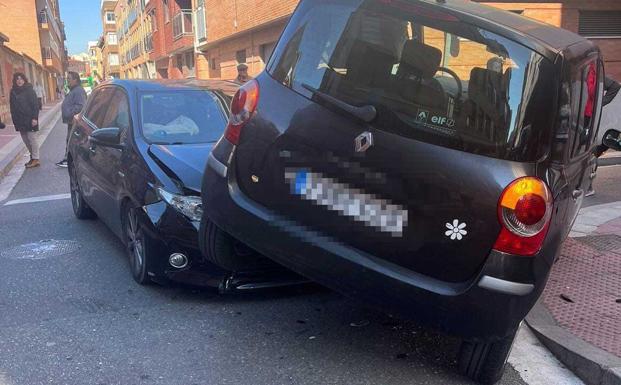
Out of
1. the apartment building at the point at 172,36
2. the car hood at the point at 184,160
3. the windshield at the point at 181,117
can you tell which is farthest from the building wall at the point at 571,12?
the apartment building at the point at 172,36

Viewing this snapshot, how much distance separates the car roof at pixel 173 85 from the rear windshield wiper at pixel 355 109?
2.77 metres

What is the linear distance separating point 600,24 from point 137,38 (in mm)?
46546

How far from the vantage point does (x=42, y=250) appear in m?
5.29

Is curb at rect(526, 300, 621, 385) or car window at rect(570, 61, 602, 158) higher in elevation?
car window at rect(570, 61, 602, 158)

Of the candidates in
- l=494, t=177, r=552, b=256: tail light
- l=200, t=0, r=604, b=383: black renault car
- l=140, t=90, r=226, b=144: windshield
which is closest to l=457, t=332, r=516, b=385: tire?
l=200, t=0, r=604, b=383: black renault car

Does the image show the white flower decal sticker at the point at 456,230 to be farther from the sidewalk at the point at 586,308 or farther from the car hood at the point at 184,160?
the car hood at the point at 184,160

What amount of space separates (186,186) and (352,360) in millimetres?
1649

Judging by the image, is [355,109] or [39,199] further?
[39,199]

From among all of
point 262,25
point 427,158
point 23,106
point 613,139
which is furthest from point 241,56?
point 427,158

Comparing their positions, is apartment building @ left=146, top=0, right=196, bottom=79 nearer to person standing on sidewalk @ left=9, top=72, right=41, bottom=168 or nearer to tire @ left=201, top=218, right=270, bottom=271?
person standing on sidewalk @ left=9, top=72, right=41, bottom=168

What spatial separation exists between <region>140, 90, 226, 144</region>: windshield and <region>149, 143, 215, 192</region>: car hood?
0.52ft

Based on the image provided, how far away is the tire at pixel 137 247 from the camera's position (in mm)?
4047

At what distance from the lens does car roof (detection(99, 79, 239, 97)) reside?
516cm

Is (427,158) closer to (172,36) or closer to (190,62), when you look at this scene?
(190,62)
